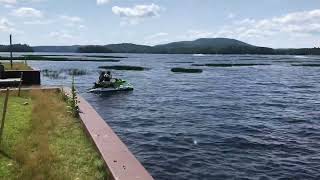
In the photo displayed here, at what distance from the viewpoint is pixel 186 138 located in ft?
74.1

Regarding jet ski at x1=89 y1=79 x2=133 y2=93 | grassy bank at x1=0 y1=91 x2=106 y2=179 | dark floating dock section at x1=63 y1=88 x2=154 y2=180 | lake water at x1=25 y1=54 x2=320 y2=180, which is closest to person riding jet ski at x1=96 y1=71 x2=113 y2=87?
jet ski at x1=89 y1=79 x2=133 y2=93

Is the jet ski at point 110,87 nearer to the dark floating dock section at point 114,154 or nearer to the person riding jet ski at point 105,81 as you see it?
the person riding jet ski at point 105,81

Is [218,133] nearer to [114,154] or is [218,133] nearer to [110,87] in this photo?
[114,154]

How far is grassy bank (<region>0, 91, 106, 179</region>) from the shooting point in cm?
1149

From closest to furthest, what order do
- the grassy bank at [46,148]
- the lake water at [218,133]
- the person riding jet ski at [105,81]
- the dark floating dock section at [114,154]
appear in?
1. the dark floating dock section at [114,154]
2. the grassy bank at [46,148]
3. the lake water at [218,133]
4. the person riding jet ski at [105,81]

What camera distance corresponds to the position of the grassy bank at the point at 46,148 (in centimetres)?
1149

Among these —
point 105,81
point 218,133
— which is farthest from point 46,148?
point 105,81

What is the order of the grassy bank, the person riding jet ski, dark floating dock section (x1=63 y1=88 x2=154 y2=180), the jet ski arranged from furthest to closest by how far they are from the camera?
the person riding jet ski → the jet ski → the grassy bank → dark floating dock section (x1=63 y1=88 x2=154 y2=180)

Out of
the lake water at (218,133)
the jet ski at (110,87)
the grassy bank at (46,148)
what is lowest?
the lake water at (218,133)

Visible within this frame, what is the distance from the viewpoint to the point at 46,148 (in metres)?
13.4

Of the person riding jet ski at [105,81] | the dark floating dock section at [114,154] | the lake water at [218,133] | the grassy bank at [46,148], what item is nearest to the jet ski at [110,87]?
the person riding jet ski at [105,81]

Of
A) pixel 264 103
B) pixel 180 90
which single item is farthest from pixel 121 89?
pixel 264 103

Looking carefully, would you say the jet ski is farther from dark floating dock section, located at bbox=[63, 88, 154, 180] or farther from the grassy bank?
dark floating dock section, located at bbox=[63, 88, 154, 180]

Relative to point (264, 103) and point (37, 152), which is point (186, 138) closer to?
point (37, 152)
